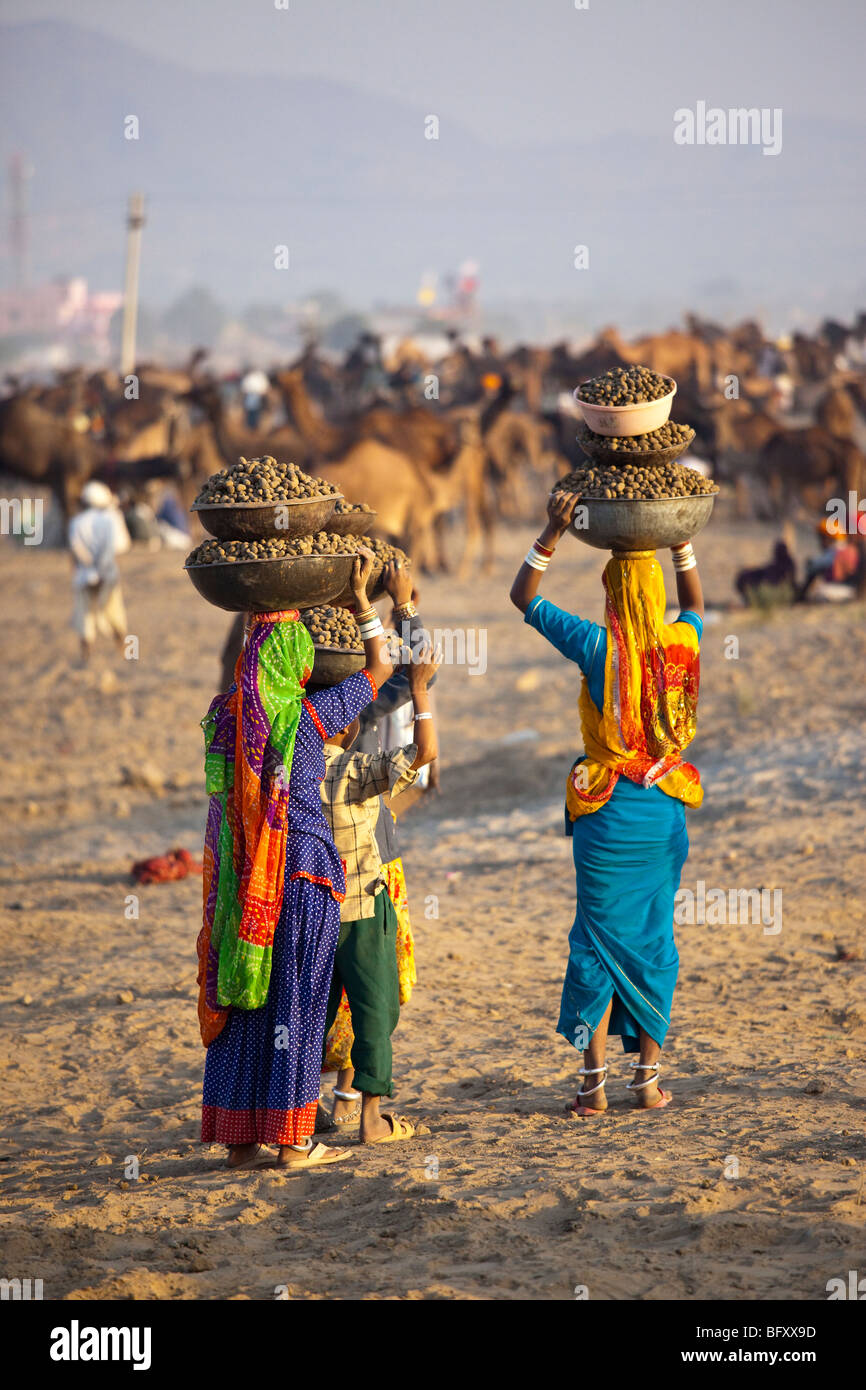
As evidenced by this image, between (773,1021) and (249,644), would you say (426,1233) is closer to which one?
(249,644)

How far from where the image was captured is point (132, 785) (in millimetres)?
9352

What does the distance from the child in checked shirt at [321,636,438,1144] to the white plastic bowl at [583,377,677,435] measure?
0.78 meters

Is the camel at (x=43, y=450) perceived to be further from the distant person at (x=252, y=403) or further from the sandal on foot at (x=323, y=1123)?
the sandal on foot at (x=323, y=1123)

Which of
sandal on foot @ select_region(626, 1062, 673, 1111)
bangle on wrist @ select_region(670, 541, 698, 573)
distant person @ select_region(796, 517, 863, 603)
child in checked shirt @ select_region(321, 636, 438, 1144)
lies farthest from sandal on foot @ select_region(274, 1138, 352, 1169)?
distant person @ select_region(796, 517, 863, 603)

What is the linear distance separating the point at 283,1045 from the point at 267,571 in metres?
1.12

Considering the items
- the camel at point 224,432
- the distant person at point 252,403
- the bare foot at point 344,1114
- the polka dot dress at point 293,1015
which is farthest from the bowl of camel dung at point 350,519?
A: the distant person at point 252,403

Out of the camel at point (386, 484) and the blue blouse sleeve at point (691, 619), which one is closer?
the blue blouse sleeve at point (691, 619)

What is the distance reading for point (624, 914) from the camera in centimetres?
396

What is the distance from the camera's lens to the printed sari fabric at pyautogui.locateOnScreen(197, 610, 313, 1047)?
3.58 metres

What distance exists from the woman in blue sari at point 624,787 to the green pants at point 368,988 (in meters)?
0.49

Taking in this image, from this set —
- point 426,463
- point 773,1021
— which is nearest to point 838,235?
point 426,463

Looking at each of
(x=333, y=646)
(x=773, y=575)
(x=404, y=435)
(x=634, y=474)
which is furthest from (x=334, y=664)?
(x=404, y=435)

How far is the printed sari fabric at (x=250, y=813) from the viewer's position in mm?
3578

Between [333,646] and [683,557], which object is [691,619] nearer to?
[683,557]
